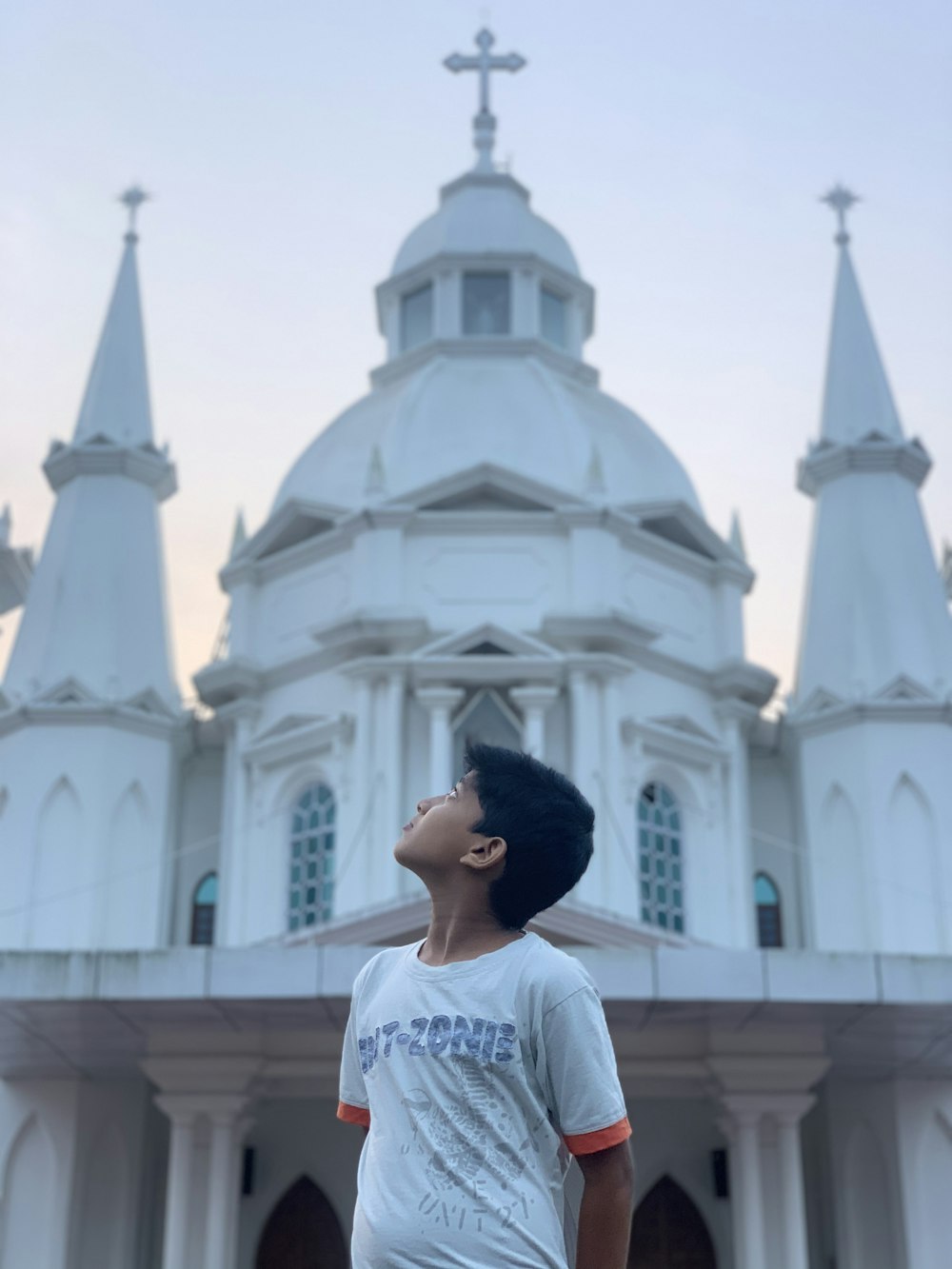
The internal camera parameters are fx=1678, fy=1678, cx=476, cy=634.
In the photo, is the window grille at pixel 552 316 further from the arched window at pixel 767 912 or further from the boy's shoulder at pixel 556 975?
the boy's shoulder at pixel 556 975

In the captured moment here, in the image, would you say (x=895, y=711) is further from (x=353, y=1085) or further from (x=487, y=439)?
(x=353, y=1085)

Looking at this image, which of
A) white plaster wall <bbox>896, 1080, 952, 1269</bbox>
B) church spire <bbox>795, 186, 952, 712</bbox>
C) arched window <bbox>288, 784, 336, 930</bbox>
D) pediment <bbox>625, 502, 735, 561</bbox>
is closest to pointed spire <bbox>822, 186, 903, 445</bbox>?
church spire <bbox>795, 186, 952, 712</bbox>

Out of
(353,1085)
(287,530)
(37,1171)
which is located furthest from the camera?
(287,530)

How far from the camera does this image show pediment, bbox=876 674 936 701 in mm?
23062

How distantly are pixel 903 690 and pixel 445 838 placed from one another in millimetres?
20542

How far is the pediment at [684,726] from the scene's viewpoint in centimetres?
2358

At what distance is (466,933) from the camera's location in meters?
3.47

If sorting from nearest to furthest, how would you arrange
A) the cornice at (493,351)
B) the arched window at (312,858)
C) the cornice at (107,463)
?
the arched window at (312,858) → the cornice at (107,463) → the cornice at (493,351)

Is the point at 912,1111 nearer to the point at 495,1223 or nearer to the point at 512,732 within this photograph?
the point at 512,732

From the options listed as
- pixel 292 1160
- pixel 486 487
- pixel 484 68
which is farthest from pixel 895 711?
pixel 484 68

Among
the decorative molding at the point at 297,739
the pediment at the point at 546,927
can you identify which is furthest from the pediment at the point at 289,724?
the pediment at the point at 546,927

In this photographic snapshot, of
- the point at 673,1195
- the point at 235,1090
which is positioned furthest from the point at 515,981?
the point at 673,1195

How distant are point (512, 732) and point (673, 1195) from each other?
637 cm

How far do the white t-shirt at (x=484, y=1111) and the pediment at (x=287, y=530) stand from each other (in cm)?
2194
